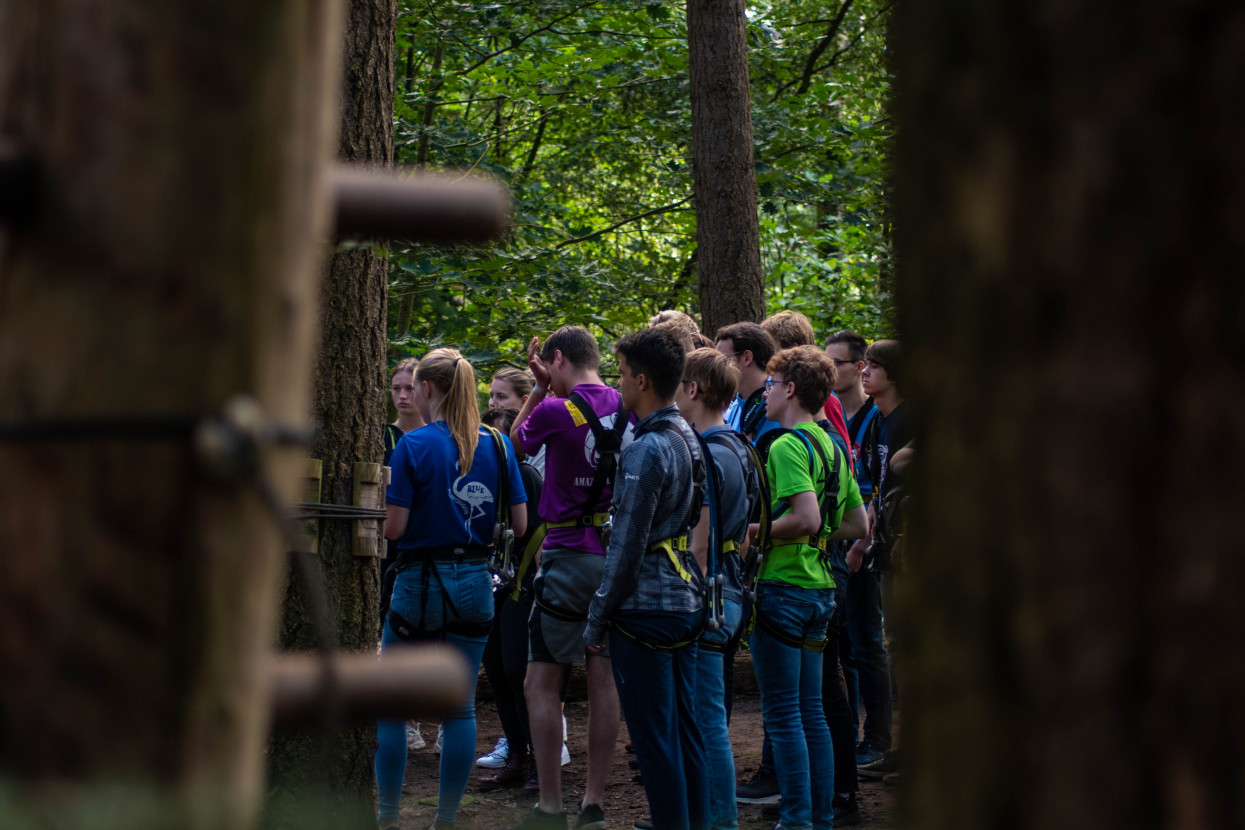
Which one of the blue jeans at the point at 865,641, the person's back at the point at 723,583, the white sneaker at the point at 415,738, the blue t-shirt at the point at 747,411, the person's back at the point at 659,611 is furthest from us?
the white sneaker at the point at 415,738

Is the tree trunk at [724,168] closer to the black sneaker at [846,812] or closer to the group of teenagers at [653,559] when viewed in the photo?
the group of teenagers at [653,559]

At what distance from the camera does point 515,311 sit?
11.1 meters

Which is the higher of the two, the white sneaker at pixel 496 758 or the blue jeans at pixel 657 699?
the blue jeans at pixel 657 699

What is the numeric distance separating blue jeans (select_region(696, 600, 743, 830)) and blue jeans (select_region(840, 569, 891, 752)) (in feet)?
5.10

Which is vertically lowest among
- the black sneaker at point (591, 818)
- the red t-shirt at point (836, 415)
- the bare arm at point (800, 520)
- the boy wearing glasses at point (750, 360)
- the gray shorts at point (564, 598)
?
the black sneaker at point (591, 818)

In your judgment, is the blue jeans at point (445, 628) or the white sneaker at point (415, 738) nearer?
the blue jeans at point (445, 628)

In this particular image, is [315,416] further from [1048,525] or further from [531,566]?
[1048,525]

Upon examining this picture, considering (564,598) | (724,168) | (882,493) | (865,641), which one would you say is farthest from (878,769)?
(724,168)

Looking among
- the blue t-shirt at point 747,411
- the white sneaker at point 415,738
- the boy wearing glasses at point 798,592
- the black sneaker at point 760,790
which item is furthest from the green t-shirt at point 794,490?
the white sneaker at point 415,738

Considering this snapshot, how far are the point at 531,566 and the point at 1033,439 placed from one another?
5.69 m

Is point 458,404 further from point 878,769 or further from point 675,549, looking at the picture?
point 878,769

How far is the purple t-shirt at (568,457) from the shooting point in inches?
204

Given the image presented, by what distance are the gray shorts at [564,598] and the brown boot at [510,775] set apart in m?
1.40

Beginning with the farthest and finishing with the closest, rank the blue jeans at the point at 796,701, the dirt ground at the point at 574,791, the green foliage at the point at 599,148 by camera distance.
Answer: the green foliage at the point at 599,148 < the dirt ground at the point at 574,791 < the blue jeans at the point at 796,701
